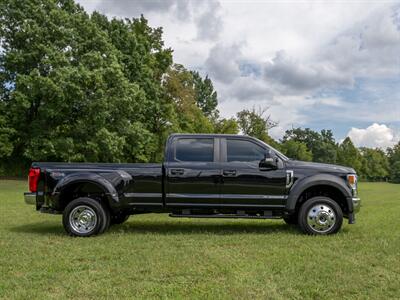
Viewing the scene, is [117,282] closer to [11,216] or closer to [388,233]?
[388,233]

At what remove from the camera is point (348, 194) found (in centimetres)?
827

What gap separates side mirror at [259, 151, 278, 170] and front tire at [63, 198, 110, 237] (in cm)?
313

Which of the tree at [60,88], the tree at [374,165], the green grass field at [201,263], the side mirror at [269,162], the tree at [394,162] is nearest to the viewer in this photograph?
the green grass field at [201,263]

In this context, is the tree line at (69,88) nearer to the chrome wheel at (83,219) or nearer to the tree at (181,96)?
the tree at (181,96)

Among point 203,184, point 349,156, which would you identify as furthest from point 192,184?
point 349,156

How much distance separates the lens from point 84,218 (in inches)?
327

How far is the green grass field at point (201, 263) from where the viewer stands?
4.79 m

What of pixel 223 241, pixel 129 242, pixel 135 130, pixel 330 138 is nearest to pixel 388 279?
pixel 223 241

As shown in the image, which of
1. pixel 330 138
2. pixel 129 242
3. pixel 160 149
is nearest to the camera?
pixel 129 242

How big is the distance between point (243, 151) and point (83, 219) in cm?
330

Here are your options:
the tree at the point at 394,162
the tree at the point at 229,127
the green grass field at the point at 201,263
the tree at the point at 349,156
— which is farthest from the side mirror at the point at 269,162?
the tree at the point at 394,162

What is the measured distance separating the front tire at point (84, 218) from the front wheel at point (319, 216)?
373 cm

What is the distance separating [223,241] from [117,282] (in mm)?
2883

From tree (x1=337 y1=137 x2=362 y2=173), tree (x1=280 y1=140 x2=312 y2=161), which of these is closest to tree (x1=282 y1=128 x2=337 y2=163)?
tree (x1=337 y1=137 x2=362 y2=173)
